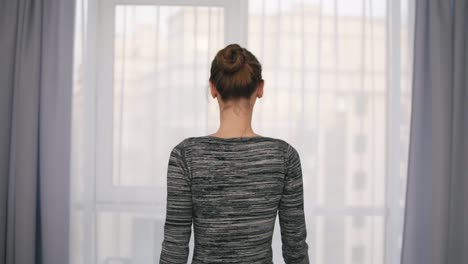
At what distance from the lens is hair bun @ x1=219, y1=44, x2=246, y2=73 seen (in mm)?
1113

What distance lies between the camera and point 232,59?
112cm

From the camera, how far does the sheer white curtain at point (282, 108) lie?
8.10ft

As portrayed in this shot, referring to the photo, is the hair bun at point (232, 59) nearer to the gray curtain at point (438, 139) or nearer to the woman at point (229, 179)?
the woman at point (229, 179)

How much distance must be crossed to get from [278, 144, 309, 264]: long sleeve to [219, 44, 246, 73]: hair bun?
0.81 feet

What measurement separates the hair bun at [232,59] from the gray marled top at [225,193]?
0.17 metres

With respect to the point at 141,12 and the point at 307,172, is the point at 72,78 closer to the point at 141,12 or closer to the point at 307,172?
the point at 141,12

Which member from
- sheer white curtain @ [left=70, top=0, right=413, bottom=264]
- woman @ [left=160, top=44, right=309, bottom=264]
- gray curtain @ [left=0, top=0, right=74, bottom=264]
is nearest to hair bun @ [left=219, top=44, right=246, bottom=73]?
woman @ [left=160, top=44, right=309, bottom=264]

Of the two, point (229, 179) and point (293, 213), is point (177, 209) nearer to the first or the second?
Answer: point (229, 179)

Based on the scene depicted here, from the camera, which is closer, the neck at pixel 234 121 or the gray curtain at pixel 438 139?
the neck at pixel 234 121

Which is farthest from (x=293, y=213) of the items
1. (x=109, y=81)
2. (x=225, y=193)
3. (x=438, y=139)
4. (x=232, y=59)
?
(x=109, y=81)

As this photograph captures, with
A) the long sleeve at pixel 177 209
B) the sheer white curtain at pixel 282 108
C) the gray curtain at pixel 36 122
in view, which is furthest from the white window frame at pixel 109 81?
the long sleeve at pixel 177 209

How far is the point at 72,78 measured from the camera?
94.9 inches

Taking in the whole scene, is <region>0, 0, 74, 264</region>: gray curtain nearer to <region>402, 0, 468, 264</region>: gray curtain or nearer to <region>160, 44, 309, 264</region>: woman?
<region>160, 44, 309, 264</region>: woman

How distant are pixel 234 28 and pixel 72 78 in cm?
91
